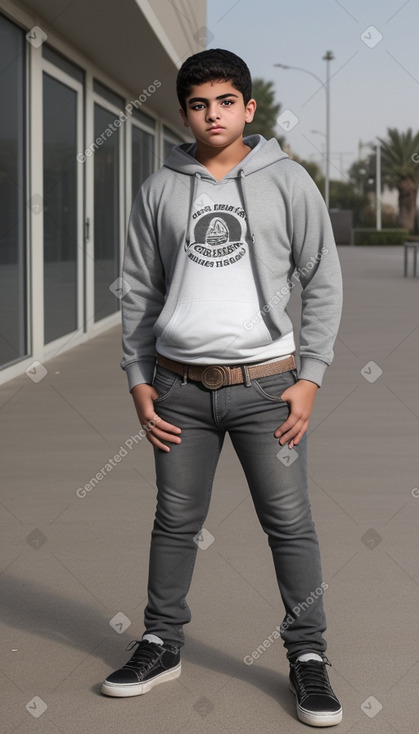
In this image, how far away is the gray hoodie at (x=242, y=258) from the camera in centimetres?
319

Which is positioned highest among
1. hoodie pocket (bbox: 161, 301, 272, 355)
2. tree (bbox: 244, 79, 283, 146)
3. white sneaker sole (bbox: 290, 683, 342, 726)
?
tree (bbox: 244, 79, 283, 146)

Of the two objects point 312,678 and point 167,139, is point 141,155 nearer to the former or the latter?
point 167,139

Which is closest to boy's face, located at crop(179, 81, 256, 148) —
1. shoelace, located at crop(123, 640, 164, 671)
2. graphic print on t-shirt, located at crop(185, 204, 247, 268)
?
graphic print on t-shirt, located at crop(185, 204, 247, 268)

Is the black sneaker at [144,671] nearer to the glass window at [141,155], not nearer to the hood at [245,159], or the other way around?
the hood at [245,159]

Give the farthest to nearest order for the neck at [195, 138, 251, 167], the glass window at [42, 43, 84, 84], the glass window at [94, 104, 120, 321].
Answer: the glass window at [94, 104, 120, 321]
the glass window at [42, 43, 84, 84]
the neck at [195, 138, 251, 167]

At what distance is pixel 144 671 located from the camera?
3404mm

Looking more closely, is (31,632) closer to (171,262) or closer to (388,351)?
(171,262)

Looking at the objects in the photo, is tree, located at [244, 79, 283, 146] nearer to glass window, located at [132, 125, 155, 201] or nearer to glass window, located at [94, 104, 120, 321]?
glass window, located at [132, 125, 155, 201]

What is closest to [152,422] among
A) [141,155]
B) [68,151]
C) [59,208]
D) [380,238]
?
[59,208]

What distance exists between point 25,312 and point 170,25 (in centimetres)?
563

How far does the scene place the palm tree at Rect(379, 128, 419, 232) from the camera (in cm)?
7512

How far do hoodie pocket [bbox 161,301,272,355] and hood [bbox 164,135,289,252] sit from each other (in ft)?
0.60

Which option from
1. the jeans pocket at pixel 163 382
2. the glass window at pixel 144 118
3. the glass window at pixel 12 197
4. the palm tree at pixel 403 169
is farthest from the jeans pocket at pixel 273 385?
the palm tree at pixel 403 169

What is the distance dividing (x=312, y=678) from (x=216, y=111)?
1.58 metres
